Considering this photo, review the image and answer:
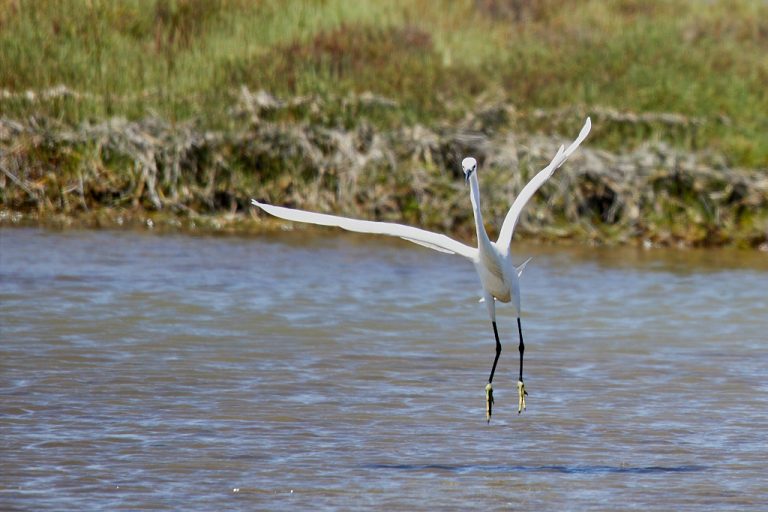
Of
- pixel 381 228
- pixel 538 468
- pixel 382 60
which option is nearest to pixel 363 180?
pixel 382 60

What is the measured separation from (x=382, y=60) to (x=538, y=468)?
45.1ft

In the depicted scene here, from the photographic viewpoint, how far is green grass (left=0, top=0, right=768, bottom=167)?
61.6 ft

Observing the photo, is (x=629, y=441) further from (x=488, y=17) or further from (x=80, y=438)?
(x=488, y=17)

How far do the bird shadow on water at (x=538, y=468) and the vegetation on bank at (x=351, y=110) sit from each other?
9525 mm

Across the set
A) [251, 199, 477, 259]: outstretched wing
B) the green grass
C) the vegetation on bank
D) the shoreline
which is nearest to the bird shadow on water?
[251, 199, 477, 259]: outstretched wing

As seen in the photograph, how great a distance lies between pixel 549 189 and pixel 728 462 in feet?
31.7

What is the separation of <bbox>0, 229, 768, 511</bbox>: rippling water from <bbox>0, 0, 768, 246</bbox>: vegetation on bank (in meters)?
1.20

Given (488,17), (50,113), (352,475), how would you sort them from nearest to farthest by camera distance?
(352,475), (50,113), (488,17)

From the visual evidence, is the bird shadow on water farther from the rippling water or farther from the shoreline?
the shoreline

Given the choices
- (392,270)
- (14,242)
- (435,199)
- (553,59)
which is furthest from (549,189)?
(14,242)

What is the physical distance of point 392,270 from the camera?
15.1 metres

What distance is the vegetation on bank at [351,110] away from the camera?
17109mm

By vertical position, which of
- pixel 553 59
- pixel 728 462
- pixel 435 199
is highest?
pixel 553 59

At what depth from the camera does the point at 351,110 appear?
18.5m
